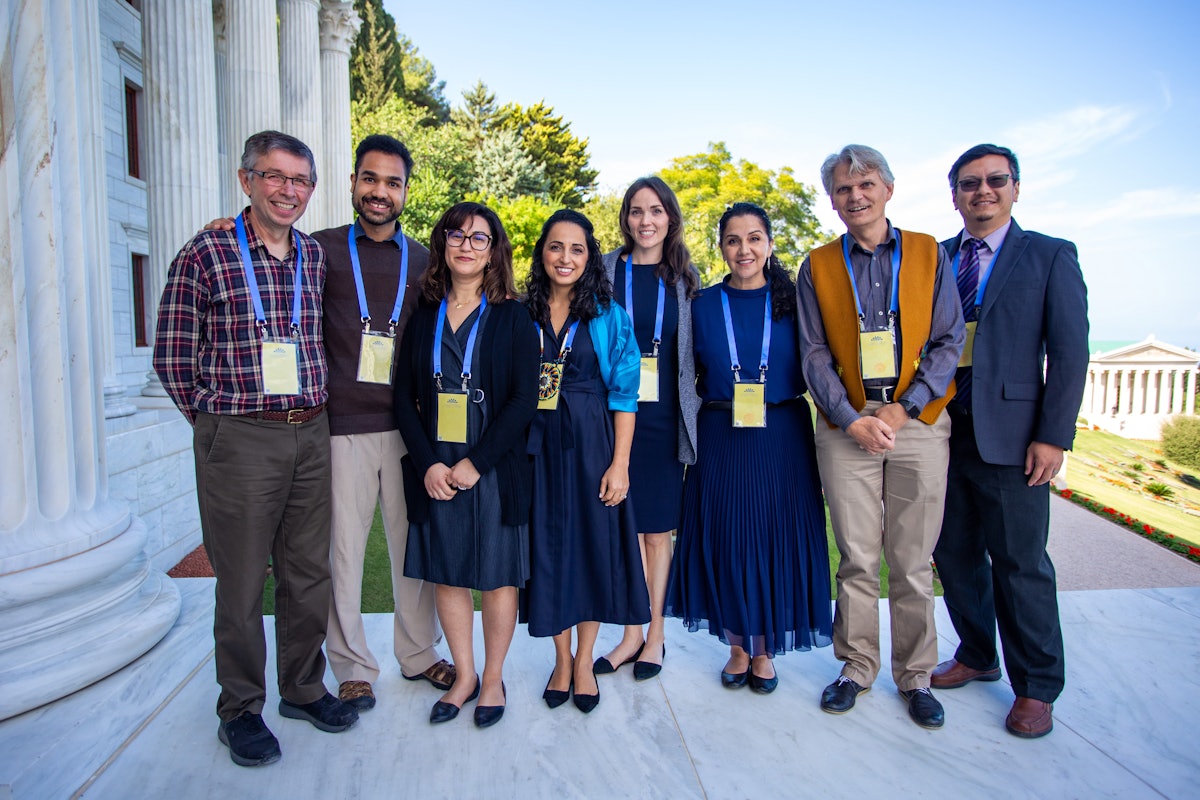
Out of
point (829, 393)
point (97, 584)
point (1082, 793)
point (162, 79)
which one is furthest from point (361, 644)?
point (162, 79)

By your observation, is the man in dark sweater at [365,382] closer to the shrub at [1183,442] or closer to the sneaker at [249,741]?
the sneaker at [249,741]

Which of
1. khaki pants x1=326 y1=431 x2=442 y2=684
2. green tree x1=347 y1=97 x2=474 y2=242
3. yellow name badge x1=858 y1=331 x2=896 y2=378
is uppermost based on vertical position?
green tree x1=347 y1=97 x2=474 y2=242

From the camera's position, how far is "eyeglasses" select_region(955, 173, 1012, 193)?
3.18m

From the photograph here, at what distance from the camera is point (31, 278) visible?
9.82 ft

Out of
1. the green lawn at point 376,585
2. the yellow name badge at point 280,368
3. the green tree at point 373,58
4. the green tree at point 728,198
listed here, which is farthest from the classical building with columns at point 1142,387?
the green tree at point 373,58

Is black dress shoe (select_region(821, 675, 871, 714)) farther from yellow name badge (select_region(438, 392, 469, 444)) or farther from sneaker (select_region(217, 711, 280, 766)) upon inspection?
sneaker (select_region(217, 711, 280, 766))

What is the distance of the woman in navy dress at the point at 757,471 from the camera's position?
3279mm

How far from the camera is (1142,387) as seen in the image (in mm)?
26516

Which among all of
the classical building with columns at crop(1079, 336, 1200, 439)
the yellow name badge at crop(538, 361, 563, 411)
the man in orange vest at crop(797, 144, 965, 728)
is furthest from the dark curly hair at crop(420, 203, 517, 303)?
the classical building with columns at crop(1079, 336, 1200, 439)

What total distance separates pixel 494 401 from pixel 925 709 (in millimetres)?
2400

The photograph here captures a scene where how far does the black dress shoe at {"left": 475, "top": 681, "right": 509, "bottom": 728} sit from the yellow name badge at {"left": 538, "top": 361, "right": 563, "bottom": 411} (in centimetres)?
137

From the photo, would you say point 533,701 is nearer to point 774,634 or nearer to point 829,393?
point 774,634

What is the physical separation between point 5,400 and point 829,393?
362cm

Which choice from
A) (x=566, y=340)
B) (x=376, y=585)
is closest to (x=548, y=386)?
(x=566, y=340)
